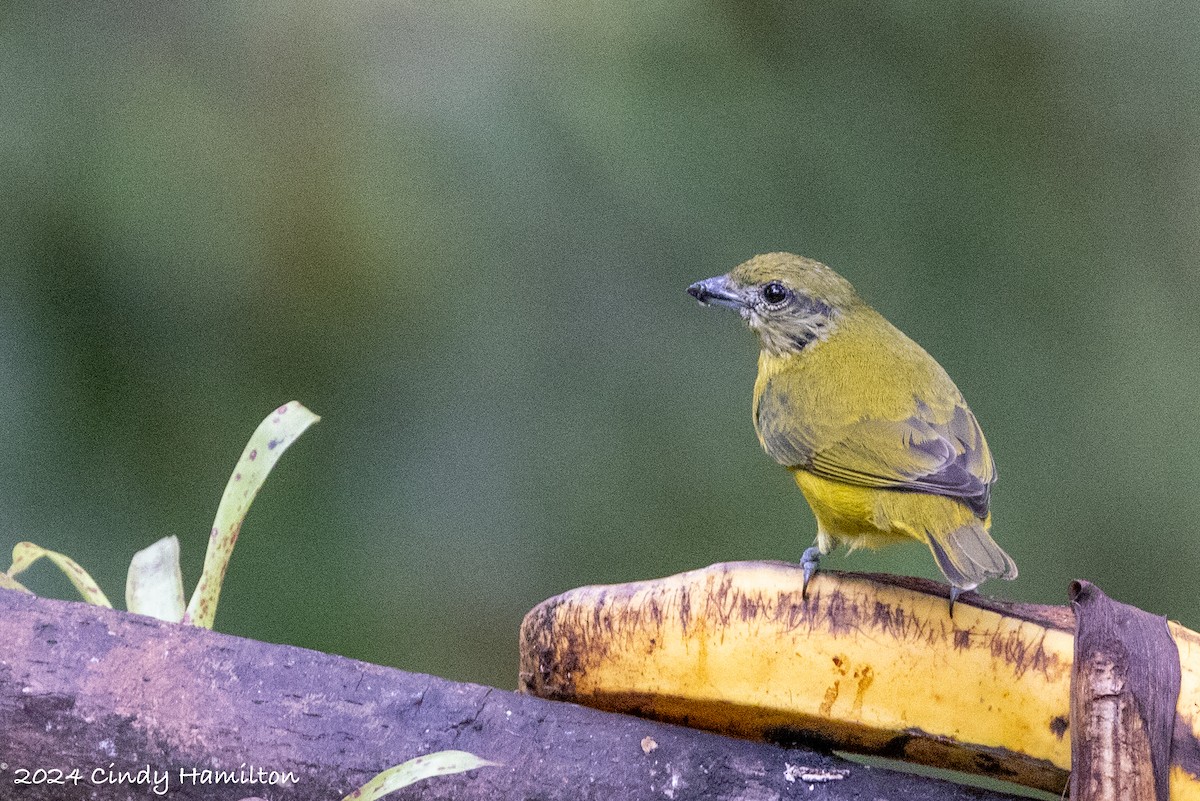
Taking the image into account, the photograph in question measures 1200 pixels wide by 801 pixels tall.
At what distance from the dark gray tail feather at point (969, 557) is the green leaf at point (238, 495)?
1.07 m

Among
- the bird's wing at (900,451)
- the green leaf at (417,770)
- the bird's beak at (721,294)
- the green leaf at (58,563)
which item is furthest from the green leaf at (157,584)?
the bird's beak at (721,294)

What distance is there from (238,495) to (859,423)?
1.29 m

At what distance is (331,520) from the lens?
325 cm

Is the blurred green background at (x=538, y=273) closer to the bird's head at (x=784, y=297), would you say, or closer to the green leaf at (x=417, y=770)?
the bird's head at (x=784, y=297)

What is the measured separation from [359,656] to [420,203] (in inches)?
45.3

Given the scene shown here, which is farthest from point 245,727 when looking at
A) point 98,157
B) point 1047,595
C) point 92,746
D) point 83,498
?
point 1047,595

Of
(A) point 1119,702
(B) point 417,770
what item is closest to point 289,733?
(B) point 417,770

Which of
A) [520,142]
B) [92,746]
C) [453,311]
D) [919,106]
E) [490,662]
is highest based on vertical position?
[919,106]

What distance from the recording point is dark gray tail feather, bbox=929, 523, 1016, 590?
6.77ft

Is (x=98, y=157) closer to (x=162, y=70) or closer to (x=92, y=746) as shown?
(x=162, y=70)

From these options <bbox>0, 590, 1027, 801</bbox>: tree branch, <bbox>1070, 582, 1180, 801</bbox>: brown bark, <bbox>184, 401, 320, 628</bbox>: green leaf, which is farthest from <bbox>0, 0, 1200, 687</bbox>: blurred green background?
<bbox>1070, 582, 1180, 801</bbox>: brown bark

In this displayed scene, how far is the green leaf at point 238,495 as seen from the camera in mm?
2014

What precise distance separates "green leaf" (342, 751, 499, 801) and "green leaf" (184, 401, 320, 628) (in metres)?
0.61

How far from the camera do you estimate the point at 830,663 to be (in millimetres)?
1901
